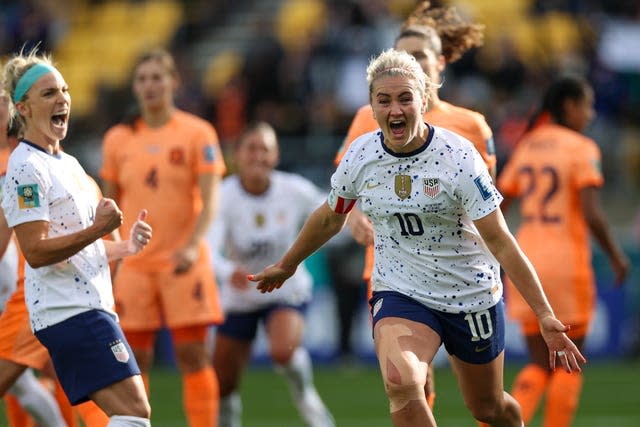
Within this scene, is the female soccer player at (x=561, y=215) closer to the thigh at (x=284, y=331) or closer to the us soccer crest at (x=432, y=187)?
the thigh at (x=284, y=331)

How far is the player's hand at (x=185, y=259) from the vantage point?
8.70 metres

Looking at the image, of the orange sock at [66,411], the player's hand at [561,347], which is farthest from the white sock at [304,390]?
the player's hand at [561,347]

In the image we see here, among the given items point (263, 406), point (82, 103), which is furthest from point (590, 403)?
point (82, 103)

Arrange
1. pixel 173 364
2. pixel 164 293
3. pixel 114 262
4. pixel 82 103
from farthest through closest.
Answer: pixel 82 103
pixel 173 364
pixel 164 293
pixel 114 262

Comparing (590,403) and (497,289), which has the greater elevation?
(497,289)

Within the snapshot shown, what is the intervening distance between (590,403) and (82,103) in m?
12.4

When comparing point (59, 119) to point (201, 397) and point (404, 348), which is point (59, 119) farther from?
point (201, 397)

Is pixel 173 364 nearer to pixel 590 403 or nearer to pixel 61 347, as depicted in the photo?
pixel 590 403

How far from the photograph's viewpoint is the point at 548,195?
942 cm

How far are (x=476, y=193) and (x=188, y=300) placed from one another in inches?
128

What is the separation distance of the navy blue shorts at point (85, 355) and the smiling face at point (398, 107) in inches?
65.2

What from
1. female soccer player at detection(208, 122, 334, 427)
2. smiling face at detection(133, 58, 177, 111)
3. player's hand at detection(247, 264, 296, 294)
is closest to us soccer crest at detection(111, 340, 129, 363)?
player's hand at detection(247, 264, 296, 294)

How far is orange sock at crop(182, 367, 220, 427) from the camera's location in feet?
28.7

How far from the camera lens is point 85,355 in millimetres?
6199
